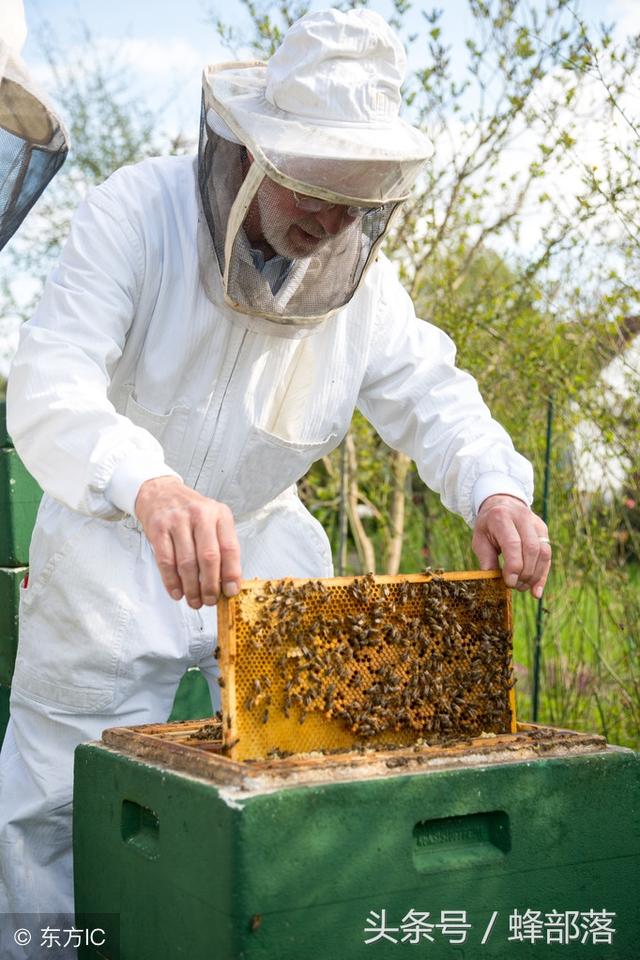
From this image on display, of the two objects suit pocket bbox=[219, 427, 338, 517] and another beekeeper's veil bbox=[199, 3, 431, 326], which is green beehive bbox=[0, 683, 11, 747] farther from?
another beekeeper's veil bbox=[199, 3, 431, 326]

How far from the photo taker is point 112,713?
2533mm

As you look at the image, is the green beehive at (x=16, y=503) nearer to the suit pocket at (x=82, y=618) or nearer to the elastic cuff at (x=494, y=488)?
the suit pocket at (x=82, y=618)

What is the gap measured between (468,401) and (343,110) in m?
0.80

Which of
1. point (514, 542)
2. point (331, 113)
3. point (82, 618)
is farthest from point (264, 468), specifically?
point (331, 113)

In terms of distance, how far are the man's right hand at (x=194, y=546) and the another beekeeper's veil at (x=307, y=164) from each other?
2.49ft

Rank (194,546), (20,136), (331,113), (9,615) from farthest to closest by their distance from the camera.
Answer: (9,615) → (20,136) → (331,113) → (194,546)

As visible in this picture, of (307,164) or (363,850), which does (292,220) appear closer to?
(307,164)

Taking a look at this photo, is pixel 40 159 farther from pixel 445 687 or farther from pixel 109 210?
pixel 445 687

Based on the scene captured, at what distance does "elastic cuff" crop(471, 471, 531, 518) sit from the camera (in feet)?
7.76

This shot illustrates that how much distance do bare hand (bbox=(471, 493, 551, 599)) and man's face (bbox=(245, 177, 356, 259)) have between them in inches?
27.5

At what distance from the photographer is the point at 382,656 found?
2.01m

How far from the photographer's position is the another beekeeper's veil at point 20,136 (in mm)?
2428

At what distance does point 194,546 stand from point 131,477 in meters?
0.23

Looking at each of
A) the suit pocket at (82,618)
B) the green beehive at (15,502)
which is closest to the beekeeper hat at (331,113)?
the suit pocket at (82,618)
